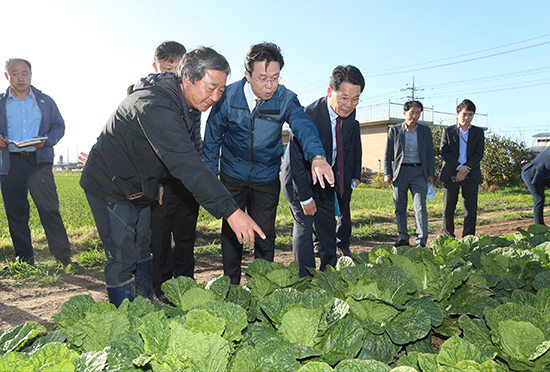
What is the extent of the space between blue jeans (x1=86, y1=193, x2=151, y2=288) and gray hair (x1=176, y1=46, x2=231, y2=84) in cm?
84

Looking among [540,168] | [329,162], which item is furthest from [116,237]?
[540,168]

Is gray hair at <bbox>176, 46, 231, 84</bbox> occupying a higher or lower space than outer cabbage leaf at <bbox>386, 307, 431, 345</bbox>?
higher

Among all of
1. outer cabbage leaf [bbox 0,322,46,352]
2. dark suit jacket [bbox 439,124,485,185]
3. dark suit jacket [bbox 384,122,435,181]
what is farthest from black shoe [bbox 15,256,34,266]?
dark suit jacket [bbox 439,124,485,185]

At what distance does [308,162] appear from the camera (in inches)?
133

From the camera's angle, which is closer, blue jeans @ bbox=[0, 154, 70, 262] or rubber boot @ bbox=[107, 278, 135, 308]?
rubber boot @ bbox=[107, 278, 135, 308]

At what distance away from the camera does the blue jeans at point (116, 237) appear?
2.15 metres

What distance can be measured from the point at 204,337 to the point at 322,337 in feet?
1.39

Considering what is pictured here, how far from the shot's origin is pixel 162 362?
0.94m

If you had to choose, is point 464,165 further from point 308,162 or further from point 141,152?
point 141,152

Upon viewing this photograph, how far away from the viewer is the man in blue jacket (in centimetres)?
420

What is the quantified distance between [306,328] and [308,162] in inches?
91.7

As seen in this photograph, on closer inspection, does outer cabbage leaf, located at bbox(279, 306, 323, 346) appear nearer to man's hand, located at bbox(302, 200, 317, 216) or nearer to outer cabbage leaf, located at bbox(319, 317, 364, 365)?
outer cabbage leaf, located at bbox(319, 317, 364, 365)

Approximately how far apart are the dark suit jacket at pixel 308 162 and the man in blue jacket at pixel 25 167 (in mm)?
2741

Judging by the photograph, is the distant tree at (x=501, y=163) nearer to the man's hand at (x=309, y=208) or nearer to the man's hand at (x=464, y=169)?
the man's hand at (x=464, y=169)
